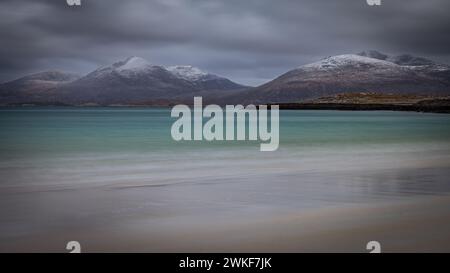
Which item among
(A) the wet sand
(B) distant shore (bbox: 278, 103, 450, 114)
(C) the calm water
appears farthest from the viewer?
(B) distant shore (bbox: 278, 103, 450, 114)

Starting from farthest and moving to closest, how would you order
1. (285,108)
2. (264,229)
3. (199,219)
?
(285,108), (199,219), (264,229)

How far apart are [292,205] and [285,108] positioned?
150021mm

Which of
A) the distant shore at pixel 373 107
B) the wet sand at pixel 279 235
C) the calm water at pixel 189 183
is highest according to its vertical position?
the distant shore at pixel 373 107

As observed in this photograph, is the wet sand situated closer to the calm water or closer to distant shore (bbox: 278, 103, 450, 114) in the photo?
the calm water

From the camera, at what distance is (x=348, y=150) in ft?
68.3

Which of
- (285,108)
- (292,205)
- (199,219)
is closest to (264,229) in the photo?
(199,219)
